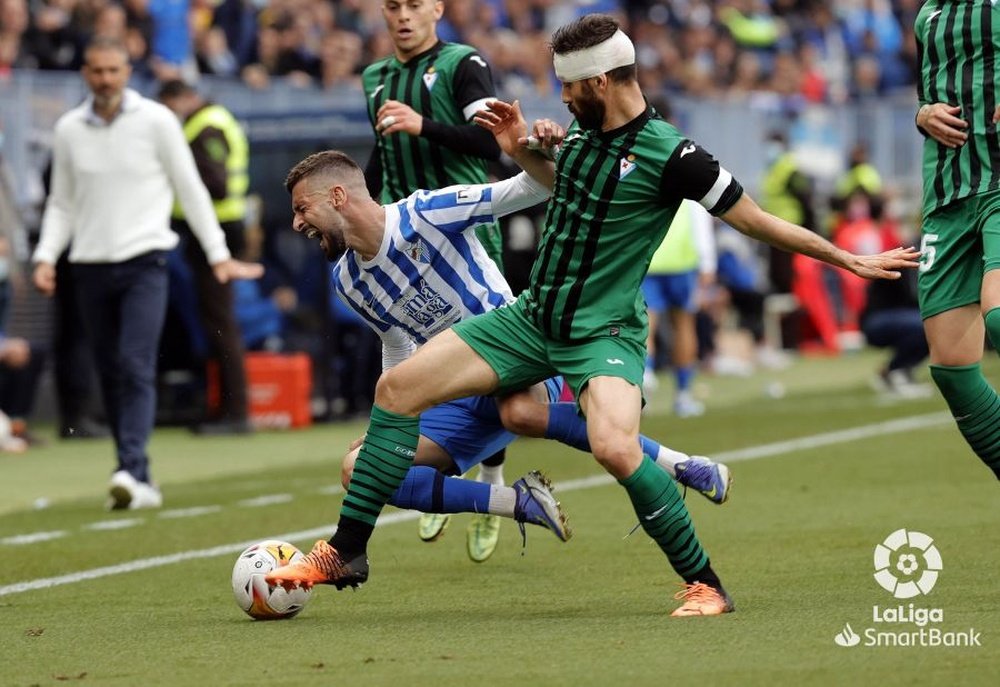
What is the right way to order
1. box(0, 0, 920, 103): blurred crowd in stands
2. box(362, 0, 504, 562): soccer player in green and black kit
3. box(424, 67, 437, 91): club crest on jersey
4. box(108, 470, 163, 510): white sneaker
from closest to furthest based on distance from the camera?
box(362, 0, 504, 562): soccer player in green and black kit < box(424, 67, 437, 91): club crest on jersey < box(108, 470, 163, 510): white sneaker < box(0, 0, 920, 103): blurred crowd in stands

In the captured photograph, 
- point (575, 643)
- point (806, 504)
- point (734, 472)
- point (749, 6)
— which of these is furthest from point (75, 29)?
point (749, 6)

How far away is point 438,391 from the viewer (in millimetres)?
7066

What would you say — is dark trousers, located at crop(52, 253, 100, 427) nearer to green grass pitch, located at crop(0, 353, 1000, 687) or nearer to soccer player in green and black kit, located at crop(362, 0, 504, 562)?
green grass pitch, located at crop(0, 353, 1000, 687)

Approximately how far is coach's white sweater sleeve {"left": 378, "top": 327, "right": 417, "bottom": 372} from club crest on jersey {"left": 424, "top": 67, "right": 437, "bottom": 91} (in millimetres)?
1648

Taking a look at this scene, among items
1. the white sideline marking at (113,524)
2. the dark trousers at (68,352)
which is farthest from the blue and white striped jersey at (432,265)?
the dark trousers at (68,352)

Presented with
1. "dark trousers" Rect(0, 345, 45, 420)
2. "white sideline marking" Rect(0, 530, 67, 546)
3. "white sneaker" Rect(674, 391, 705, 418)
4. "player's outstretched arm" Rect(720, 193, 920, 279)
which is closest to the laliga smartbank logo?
"player's outstretched arm" Rect(720, 193, 920, 279)

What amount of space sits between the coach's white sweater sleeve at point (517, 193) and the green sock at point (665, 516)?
3.81 ft

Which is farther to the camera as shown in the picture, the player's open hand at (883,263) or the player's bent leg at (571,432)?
the player's bent leg at (571,432)

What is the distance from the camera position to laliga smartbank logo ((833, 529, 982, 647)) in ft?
20.0

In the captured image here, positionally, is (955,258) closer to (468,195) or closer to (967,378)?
(967,378)

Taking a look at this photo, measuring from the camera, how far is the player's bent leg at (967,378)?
7.63 metres

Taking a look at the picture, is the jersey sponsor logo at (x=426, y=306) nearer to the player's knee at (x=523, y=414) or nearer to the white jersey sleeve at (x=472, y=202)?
the white jersey sleeve at (x=472, y=202)

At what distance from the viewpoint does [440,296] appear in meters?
7.71

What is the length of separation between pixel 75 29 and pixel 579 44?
1100 cm
